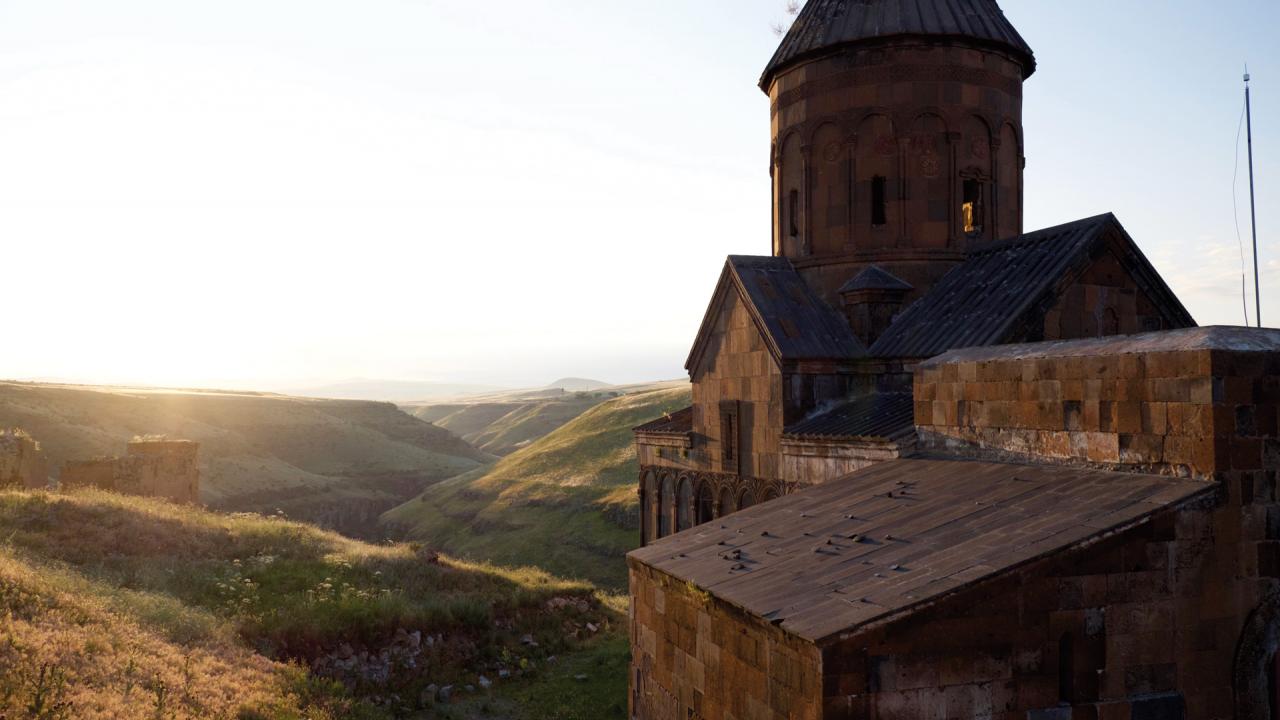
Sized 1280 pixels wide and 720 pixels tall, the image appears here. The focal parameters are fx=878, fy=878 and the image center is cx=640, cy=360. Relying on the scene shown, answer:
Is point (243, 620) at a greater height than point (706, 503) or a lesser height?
lesser

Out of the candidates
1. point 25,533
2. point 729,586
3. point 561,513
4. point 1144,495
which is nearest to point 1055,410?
point 1144,495

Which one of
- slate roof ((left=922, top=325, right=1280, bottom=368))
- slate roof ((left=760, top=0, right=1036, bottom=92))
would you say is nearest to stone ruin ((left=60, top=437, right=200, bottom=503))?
slate roof ((left=760, top=0, right=1036, bottom=92))

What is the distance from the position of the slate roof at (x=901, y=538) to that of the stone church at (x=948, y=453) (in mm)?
42

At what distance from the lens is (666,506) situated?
1912 cm

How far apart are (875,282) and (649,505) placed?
7.21 meters

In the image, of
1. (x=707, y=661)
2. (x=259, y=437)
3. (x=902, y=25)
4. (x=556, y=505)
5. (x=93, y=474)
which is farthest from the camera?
(x=259, y=437)

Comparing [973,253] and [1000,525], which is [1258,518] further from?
[973,253]

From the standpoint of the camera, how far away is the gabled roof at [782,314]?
15.6 metres

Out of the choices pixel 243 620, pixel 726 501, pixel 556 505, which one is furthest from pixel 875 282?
pixel 556 505

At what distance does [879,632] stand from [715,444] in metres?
11.0

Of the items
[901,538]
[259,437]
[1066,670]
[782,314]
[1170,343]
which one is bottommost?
[259,437]

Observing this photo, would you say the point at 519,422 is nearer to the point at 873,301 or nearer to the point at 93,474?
the point at 93,474

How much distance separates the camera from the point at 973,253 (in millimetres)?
16516

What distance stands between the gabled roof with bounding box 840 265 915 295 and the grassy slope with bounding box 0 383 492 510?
34.7 m
